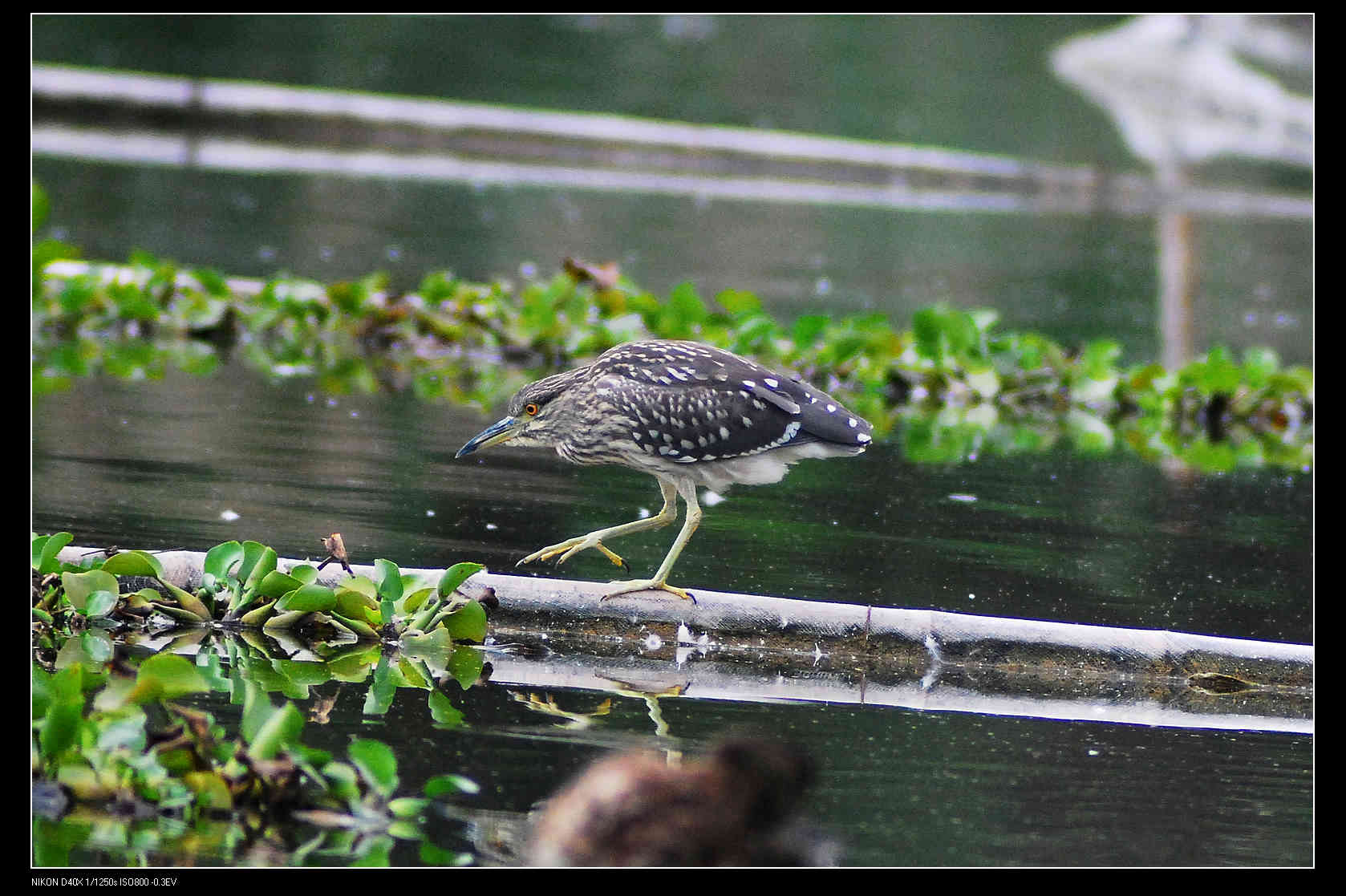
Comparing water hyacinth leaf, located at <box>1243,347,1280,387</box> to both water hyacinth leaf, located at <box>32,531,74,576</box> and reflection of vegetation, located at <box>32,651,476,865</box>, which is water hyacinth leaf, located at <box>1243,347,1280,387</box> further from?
reflection of vegetation, located at <box>32,651,476,865</box>

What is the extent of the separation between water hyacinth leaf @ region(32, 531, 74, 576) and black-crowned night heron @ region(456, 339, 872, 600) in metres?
1.40

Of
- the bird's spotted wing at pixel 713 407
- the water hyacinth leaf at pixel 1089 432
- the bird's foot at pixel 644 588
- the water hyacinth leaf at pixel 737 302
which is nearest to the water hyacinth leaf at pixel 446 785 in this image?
the bird's foot at pixel 644 588

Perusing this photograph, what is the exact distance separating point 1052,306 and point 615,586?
34.3 feet

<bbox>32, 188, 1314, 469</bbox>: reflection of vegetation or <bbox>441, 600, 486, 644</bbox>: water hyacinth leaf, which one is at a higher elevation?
<bbox>32, 188, 1314, 469</bbox>: reflection of vegetation

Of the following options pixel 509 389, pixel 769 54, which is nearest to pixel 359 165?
pixel 509 389

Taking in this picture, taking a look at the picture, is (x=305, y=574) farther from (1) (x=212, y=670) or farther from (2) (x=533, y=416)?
(2) (x=533, y=416)

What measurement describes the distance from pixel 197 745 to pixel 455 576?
1.40 m

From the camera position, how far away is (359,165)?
65.2 feet

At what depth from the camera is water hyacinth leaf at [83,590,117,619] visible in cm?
536

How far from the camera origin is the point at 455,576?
18.2 ft

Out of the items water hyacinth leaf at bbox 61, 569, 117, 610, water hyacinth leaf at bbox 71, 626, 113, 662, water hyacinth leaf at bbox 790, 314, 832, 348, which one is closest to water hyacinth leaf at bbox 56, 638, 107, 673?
water hyacinth leaf at bbox 71, 626, 113, 662

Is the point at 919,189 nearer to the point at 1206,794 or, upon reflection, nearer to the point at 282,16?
the point at 282,16

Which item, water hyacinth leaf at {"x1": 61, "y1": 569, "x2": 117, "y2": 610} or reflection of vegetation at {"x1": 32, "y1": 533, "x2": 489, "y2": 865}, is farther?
water hyacinth leaf at {"x1": 61, "y1": 569, "x2": 117, "y2": 610}

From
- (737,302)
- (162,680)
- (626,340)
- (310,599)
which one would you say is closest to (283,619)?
(310,599)
